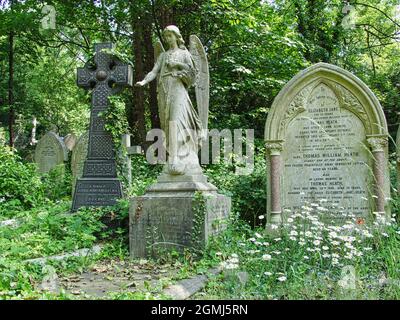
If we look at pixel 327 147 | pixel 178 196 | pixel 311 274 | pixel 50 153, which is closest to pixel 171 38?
pixel 178 196

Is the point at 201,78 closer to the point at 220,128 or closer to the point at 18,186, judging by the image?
the point at 18,186

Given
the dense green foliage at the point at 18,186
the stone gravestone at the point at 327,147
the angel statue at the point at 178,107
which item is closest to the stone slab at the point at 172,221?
the angel statue at the point at 178,107

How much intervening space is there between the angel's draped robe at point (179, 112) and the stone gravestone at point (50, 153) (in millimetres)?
7431

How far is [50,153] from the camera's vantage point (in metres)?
12.9

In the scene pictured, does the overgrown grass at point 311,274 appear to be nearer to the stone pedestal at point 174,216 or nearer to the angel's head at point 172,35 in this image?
the stone pedestal at point 174,216

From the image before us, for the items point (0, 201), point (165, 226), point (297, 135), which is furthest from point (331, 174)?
point (0, 201)

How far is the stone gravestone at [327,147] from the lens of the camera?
20.6ft

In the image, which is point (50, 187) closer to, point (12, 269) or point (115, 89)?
point (115, 89)

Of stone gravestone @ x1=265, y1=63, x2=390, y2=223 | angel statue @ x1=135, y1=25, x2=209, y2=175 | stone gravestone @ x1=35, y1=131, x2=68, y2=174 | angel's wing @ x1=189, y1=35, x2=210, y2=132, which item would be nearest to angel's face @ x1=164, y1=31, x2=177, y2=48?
angel statue @ x1=135, y1=25, x2=209, y2=175

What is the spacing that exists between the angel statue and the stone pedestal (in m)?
0.27

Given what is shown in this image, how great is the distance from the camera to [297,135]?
6777 mm

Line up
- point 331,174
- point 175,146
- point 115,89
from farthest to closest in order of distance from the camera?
point 115,89, point 331,174, point 175,146

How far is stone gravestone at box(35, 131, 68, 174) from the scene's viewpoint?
12.7 metres
